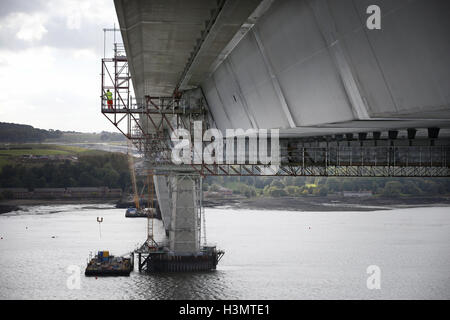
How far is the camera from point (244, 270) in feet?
151

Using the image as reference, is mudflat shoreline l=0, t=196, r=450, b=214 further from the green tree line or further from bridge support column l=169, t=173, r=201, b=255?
bridge support column l=169, t=173, r=201, b=255

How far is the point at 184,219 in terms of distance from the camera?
46438mm

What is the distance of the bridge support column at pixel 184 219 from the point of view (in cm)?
4612

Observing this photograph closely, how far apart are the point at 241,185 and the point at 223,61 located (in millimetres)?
159592

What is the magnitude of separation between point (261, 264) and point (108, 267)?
12830 millimetres

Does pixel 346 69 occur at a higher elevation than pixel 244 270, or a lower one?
higher

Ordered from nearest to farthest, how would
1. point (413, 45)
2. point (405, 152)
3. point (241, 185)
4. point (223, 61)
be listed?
point (413, 45) → point (223, 61) → point (405, 152) → point (241, 185)

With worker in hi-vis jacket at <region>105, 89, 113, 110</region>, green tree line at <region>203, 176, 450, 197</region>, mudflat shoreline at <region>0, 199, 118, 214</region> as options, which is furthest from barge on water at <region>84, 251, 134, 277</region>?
green tree line at <region>203, 176, 450, 197</region>

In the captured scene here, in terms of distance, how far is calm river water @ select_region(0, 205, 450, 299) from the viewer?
3866cm

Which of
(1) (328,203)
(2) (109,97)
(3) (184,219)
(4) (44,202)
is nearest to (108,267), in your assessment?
(3) (184,219)

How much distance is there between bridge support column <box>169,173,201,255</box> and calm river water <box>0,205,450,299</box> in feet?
8.19

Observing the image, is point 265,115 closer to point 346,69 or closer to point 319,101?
point 319,101

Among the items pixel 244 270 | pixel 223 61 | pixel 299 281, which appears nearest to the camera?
pixel 223 61
